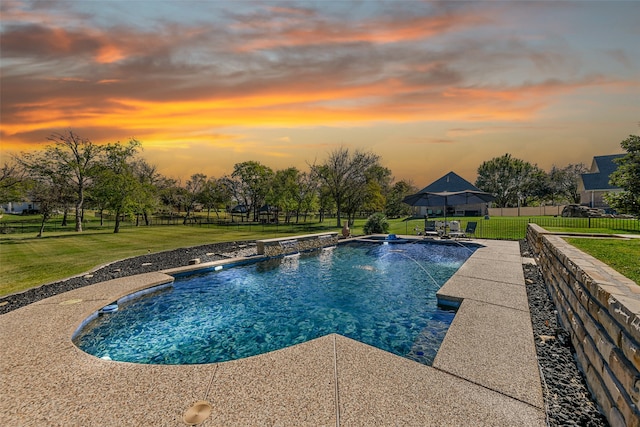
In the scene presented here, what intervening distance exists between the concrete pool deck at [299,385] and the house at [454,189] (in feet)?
123

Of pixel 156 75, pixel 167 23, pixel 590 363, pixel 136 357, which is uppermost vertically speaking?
pixel 167 23

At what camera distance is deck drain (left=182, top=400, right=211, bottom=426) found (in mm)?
2812

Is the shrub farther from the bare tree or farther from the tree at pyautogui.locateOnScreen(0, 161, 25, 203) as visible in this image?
the tree at pyautogui.locateOnScreen(0, 161, 25, 203)

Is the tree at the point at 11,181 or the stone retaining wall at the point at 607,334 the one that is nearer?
the stone retaining wall at the point at 607,334

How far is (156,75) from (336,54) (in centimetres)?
762

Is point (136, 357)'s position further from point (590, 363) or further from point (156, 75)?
point (156, 75)

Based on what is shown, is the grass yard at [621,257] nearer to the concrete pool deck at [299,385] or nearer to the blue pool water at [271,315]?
the concrete pool deck at [299,385]

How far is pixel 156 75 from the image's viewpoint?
1160cm

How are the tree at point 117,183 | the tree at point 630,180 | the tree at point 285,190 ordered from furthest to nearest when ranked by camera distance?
the tree at point 285,190 < the tree at point 117,183 < the tree at point 630,180

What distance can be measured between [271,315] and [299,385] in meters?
3.55

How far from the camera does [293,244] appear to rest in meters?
14.2

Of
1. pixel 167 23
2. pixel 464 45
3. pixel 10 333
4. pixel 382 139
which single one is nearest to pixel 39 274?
pixel 10 333

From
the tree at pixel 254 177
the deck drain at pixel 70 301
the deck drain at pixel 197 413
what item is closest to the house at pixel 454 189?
the tree at pixel 254 177

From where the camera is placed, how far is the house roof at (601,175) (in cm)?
3194
